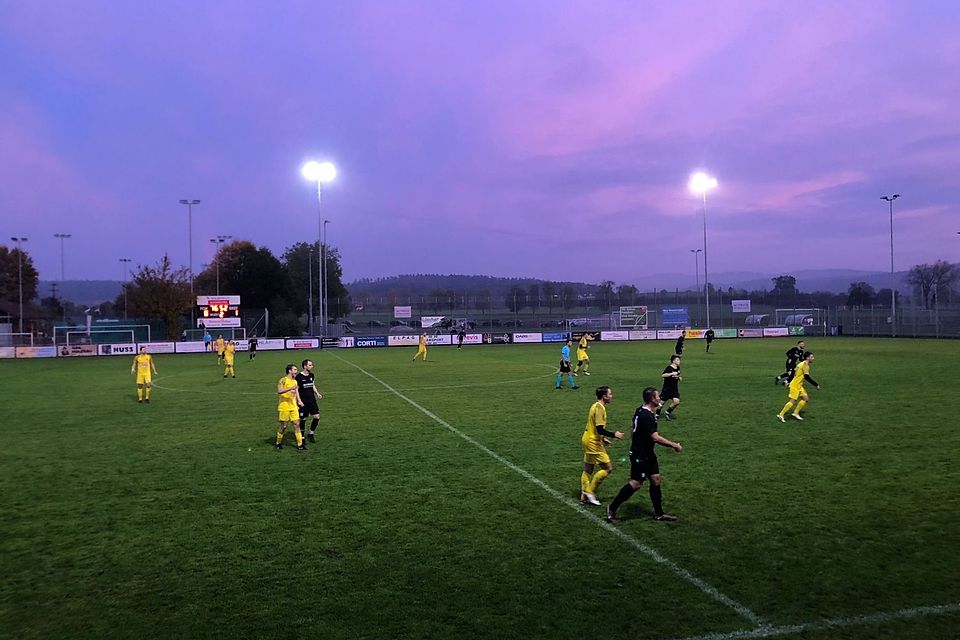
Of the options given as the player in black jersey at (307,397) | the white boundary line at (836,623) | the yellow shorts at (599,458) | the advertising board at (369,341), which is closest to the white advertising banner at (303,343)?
the advertising board at (369,341)

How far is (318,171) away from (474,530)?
48.0 meters

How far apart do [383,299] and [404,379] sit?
43.4 m

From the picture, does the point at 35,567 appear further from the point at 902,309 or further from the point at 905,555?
the point at 902,309

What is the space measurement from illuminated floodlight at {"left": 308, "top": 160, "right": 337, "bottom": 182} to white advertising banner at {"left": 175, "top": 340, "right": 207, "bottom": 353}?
16.6 meters

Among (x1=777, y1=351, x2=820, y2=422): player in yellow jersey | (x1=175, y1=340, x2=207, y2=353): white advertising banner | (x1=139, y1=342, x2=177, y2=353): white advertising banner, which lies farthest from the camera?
(x1=175, y1=340, x2=207, y2=353): white advertising banner

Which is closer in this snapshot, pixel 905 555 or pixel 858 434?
pixel 905 555

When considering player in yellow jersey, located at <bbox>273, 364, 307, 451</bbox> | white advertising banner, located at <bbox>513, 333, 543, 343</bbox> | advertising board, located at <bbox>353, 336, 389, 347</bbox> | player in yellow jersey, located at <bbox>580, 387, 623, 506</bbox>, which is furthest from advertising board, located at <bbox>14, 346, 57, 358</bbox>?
player in yellow jersey, located at <bbox>580, 387, 623, 506</bbox>

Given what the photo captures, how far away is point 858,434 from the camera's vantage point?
13.9 m

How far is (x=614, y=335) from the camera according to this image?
63.6 meters

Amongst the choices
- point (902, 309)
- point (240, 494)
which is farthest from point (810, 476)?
point (902, 309)

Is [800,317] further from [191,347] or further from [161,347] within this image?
[161,347]

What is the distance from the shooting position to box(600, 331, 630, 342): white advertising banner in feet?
207

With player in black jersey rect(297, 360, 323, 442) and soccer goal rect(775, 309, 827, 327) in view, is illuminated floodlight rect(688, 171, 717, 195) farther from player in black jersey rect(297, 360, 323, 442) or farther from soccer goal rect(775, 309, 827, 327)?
player in black jersey rect(297, 360, 323, 442)

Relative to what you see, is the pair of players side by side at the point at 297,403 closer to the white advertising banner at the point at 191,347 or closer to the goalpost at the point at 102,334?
the white advertising banner at the point at 191,347
